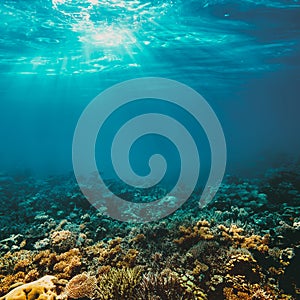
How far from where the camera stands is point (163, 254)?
705 centimetres

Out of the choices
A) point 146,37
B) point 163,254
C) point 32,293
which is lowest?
point 163,254

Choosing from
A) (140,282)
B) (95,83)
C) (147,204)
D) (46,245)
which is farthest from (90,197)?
(95,83)

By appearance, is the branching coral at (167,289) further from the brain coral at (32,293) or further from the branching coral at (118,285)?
the brain coral at (32,293)

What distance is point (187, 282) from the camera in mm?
5609

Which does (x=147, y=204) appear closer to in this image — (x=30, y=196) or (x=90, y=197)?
(x=90, y=197)

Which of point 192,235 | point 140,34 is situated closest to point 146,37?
point 140,34

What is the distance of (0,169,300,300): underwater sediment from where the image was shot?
539 cm

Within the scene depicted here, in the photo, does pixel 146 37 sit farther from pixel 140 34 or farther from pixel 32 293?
pixel 32 293

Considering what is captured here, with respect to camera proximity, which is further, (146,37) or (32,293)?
(146,37)

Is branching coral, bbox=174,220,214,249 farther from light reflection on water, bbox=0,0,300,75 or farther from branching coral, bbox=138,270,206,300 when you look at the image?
light reflection on water, bbox=0,0,300,75

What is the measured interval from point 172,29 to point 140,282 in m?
14.0

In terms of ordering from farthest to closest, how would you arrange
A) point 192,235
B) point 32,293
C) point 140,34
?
point 140,34
point 192,235
point 32,293

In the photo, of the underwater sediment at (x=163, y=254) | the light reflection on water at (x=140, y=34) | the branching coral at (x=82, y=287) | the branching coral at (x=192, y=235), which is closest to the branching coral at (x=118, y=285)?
the underwater sediment at (x=163, y=254)

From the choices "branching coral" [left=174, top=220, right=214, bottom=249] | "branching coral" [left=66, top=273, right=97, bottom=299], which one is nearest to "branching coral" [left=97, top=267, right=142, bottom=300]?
"branching coral" [left=66, top=273, right=97, bottom=299]
